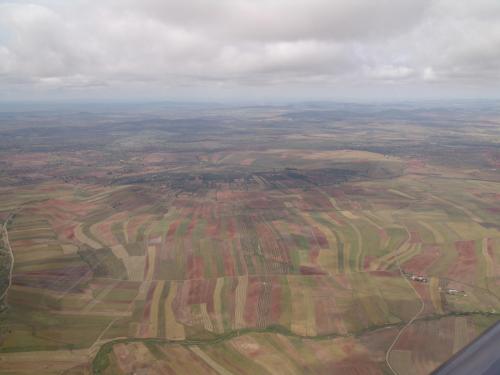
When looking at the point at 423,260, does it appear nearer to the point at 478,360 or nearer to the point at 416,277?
the point at 416,277

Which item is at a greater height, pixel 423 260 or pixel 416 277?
pixel 416 277

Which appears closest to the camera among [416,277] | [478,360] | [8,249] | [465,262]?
[478,360]

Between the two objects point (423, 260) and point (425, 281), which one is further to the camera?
point (423, 260)

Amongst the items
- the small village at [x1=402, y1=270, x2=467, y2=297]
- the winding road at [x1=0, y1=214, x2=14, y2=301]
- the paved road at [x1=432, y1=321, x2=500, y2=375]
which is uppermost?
the paved road at [x1=432, y1=321, x2=500, y2=375]

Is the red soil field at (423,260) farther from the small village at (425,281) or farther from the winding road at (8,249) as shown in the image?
the winding road at (8,249)

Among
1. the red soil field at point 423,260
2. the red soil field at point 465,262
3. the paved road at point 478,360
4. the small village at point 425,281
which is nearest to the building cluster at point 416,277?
the small village at point 425,281

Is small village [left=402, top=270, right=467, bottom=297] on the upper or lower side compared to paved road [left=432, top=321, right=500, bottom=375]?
lower

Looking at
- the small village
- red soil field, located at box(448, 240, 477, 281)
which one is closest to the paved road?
the small village

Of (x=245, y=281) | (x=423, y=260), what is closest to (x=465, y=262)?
(x=423, y=260)

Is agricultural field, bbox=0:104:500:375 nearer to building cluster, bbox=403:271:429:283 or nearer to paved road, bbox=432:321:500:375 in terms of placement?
building cluster, bbox=403:271:429:283

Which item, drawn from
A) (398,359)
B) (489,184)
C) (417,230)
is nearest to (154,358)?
(398,359)
